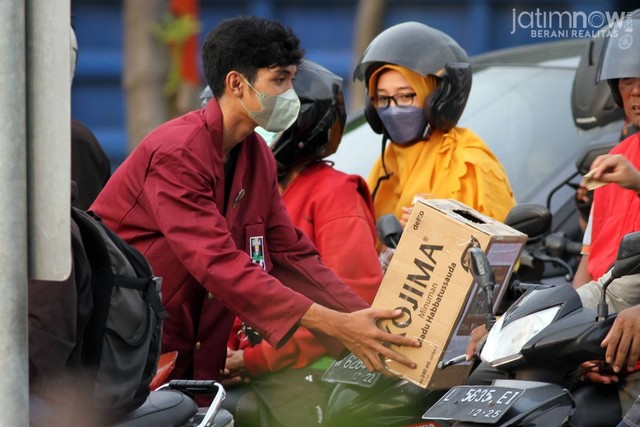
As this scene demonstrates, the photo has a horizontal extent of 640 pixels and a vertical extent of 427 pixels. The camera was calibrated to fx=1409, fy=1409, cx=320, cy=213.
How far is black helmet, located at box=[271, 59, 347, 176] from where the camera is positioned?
5043 millimetres

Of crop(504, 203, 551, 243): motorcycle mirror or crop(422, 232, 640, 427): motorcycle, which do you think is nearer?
crop(422, 232, 640, 427): motorcycle

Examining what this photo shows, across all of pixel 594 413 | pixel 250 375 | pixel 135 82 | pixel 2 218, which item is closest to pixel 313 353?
pixel 250 375

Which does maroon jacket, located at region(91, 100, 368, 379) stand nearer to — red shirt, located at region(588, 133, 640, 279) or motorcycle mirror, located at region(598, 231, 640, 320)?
red shirt, located at region(588, 133, 640, 279)

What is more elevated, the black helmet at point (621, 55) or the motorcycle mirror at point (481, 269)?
the black helmet at point (621, 55)

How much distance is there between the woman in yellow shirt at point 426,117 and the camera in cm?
524

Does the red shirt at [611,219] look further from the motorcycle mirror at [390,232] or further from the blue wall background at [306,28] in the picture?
the blue wall background at [306,28]

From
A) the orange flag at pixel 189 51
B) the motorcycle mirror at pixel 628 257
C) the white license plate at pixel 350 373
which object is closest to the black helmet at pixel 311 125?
the white license plate at pixel 350 373

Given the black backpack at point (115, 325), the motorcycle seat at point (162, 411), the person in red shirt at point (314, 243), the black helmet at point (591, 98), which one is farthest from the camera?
the black helmet at point (591, 98)

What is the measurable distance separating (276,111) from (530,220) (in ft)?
2.85

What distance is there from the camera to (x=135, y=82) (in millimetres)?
10906

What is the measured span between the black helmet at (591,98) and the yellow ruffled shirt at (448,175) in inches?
35.3

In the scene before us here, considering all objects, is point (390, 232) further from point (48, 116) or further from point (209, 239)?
point (48, 116)

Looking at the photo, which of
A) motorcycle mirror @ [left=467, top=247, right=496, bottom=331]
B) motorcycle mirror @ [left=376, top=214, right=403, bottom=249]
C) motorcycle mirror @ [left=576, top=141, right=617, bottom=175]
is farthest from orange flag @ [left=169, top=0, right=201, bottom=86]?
motorcycle mirror @ [left=467, top=247, right=496, bottom=331]

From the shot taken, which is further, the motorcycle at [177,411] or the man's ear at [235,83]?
the man's ear at [235,83]
